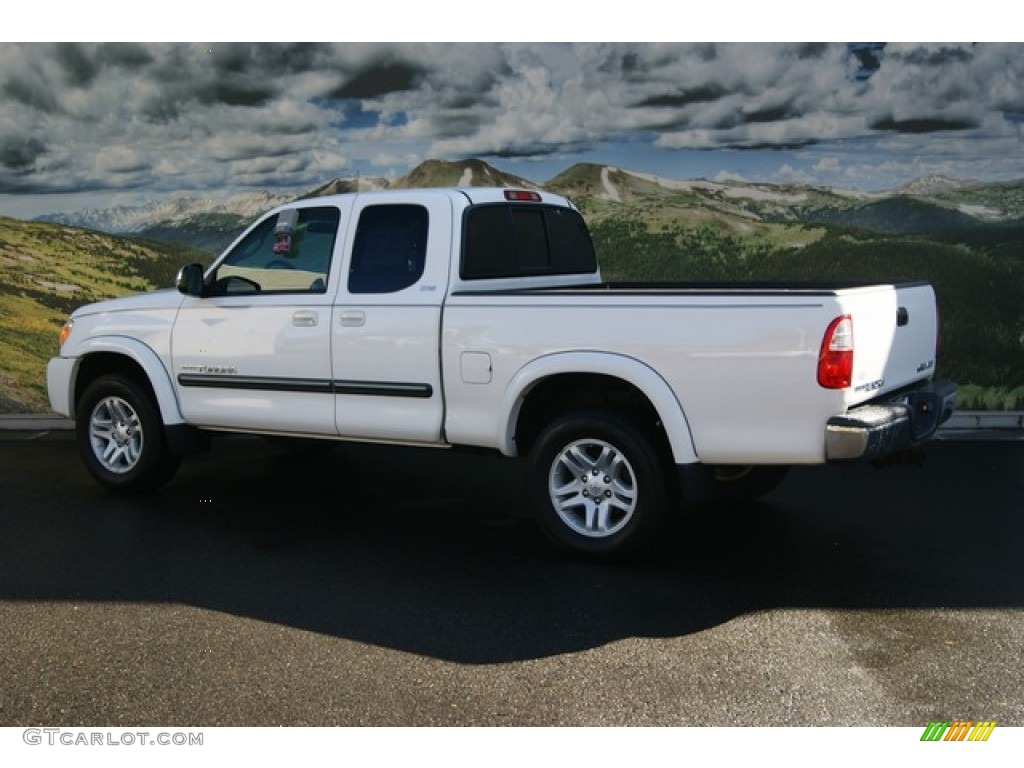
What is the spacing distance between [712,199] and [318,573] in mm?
7363

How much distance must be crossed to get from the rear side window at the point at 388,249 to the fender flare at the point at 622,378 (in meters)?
0.95

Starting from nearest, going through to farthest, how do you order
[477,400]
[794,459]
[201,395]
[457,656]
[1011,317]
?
1. [457,656]
2. [794,459]
3. [477,400]
4. [201,395]
5. [1011,317]

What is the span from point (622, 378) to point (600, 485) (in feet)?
1.99

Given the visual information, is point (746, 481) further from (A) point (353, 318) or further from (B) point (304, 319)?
(B) point (304, 319)

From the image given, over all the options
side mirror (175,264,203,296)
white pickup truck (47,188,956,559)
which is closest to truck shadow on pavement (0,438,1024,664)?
white pickup truck (47,188,956,559)

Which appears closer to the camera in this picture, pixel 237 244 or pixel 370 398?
pixel 370 398

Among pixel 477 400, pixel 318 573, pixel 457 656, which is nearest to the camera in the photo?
pixel 457 656

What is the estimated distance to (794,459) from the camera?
5.28 meters

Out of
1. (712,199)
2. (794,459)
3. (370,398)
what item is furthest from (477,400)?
(712,199)

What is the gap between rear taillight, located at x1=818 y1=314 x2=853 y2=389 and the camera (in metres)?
5.09

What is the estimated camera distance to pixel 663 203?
11992 mm

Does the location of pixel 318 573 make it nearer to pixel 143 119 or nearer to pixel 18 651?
pixel 18 651
